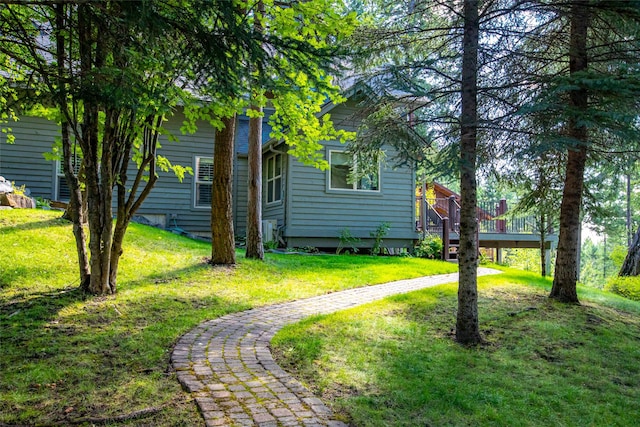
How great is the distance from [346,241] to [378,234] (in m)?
1.04

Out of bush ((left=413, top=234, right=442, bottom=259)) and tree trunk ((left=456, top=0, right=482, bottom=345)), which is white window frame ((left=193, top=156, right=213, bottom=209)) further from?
tree trunk ((left=456, top=0, right=482, bottom=345))

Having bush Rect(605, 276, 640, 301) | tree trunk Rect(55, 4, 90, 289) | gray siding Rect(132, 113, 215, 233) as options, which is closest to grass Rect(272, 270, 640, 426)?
tree trunk Rect(55, 4, 90, 289)

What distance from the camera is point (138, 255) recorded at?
324 inches

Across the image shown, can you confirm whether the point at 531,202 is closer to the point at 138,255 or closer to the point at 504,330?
the point at 504,330

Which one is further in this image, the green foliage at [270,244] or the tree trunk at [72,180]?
the green foliage at [270,244]

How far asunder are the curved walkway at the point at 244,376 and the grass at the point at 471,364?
0.20m

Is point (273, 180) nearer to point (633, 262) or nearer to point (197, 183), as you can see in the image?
point (197, 183)

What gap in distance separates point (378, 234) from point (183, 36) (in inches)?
394

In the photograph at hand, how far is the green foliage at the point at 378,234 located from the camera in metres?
13.4

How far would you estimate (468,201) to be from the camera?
502 centimetres

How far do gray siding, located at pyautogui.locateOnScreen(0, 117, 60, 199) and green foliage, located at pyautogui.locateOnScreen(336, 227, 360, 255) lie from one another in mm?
8473

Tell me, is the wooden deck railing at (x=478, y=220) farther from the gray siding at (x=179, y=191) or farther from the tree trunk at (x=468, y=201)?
the tree trunk at (x=468, y=201)

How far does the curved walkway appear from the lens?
2877 millimetres

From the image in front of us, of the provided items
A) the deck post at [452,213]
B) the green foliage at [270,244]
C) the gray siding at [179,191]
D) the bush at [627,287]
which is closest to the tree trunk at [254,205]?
the green foliage at [270,244]
